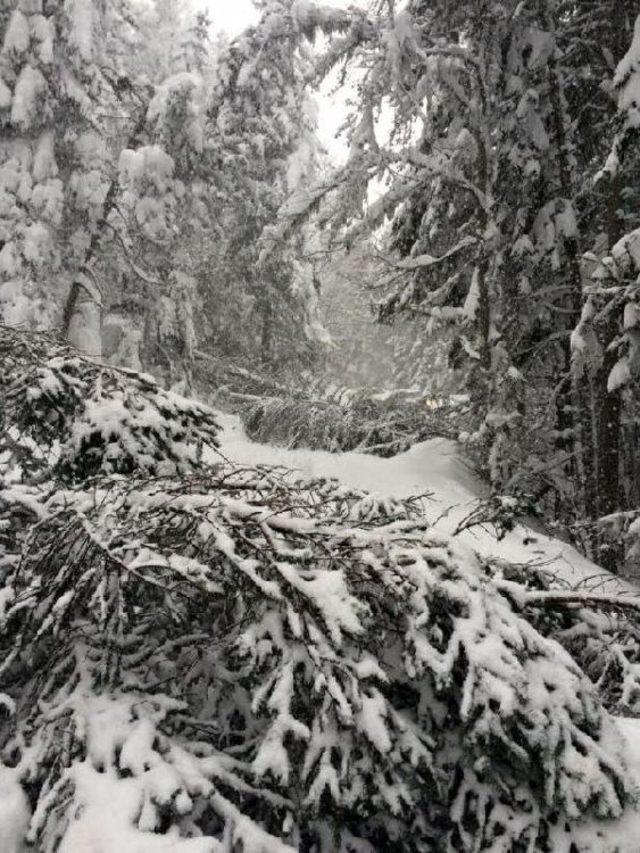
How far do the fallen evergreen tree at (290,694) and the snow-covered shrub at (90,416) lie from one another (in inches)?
21.1

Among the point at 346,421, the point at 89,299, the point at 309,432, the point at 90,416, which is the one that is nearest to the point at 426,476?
the point at 346,421

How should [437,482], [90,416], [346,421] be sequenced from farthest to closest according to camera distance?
[346,421] → [437,482] → [90,416]

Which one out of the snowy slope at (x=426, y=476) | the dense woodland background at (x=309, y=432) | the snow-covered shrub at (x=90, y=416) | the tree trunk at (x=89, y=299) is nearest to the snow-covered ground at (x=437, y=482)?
the snowy slope at (x=426, y=476)

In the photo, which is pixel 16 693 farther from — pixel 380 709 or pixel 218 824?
pixel 380 709

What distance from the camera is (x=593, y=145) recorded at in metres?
9.34

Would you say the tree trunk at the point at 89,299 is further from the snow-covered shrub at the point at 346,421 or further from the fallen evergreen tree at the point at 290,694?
the fallen evergreen tree at the point at 290,694

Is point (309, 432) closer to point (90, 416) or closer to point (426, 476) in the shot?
point (426, 476)

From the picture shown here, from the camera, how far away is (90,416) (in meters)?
2.88

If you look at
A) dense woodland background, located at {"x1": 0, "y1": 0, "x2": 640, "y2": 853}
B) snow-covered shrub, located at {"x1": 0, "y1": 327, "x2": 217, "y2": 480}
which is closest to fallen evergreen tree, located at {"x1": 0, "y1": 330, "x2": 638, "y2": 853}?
dense woodland background, located at {"x1": 0, "y1": 0, "x2": 640, "y2": 853}

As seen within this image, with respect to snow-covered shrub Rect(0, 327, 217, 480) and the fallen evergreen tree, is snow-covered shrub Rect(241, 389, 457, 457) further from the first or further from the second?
the fallen evergreen tree

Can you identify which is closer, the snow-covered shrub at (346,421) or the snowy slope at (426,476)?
the snowy slope at (426,476)

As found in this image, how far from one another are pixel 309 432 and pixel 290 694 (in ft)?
29.7

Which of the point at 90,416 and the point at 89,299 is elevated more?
the point at 89,299

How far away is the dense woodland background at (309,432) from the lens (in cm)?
175
